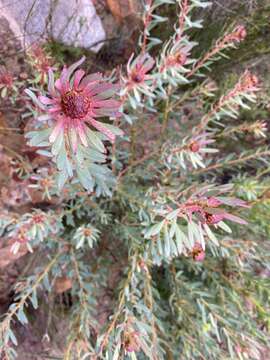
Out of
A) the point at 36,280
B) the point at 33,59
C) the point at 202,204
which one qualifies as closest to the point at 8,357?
the point at 36,280

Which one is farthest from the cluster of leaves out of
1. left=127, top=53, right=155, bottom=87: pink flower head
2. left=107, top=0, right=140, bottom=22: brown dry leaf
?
left=107, top=0, right=140, bottom=22: brown dry leaf

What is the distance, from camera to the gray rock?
1.13m

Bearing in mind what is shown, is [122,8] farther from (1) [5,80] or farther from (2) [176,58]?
(1) [5,80]

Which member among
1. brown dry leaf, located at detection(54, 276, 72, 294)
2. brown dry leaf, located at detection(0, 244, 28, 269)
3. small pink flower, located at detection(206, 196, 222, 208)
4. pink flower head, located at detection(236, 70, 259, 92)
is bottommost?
brown dry leaf, located at detection(54, 276, 72, 294)

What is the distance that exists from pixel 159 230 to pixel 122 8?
3.07 feet

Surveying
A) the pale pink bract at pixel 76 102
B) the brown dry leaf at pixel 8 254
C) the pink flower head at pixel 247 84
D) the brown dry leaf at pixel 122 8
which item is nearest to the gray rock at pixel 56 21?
the brown dry leaf at pixel 122 8

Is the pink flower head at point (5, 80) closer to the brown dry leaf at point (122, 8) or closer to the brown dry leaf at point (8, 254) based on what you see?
the brown dry leaf at point (122, 8)

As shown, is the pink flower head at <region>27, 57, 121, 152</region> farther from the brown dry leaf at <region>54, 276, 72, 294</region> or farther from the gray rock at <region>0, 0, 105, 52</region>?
the brown dry leaf at <region>54, 276, 72, 294</region>

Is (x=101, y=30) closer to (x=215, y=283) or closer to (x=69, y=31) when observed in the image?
(x=69, y=31)

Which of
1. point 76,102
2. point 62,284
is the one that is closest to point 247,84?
point 76,102

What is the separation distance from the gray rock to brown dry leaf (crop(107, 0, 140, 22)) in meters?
0.08

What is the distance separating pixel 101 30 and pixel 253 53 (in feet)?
1.91

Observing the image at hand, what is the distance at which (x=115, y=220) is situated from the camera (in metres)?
1.51

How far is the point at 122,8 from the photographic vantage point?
5.07 ft
